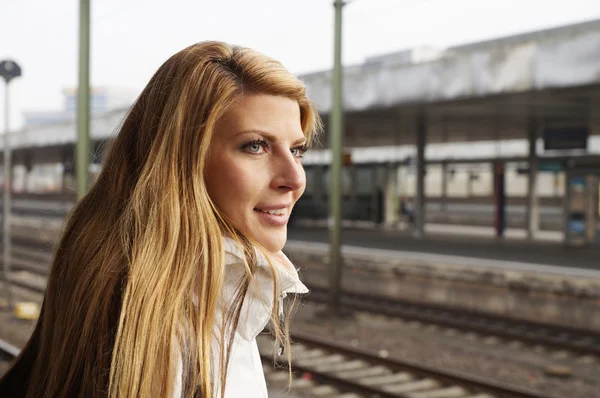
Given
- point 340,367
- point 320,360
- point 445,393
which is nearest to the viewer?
point 445,393

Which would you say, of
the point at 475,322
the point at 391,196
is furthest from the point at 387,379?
the point at 391,196

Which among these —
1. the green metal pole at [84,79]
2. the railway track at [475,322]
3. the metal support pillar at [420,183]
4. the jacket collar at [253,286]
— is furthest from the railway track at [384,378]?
the metal support pillar at [420,183]

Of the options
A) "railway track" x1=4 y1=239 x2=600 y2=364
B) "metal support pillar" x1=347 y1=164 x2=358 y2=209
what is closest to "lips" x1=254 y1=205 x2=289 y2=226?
"railway track" x1=4 y1=239 x2=600 y2=364

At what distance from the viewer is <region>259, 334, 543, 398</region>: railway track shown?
6441mm

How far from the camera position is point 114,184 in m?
1.22

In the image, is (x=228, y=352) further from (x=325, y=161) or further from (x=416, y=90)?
(x=325, y=161)

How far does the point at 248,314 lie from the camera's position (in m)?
1.14

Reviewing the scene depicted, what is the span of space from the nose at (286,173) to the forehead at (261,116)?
4 centimetres

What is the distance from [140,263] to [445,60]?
13.8m

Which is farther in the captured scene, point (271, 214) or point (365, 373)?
point (365, 373)

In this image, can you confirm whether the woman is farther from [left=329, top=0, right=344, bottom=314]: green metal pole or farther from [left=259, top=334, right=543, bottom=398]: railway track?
[left=329, top=0, right=344, bottom=314]: green metal pole

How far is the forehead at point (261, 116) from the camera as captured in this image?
1201 mm

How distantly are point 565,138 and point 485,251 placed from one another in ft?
11.5

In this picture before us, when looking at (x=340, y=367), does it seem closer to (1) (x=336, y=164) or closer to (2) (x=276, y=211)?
(1) (x=336, y=164)
